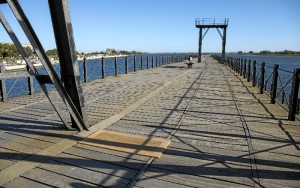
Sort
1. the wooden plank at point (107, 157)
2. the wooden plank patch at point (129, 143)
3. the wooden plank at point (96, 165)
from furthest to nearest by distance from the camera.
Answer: the wooden plank patch at point (129, 143) < the wooden plank at point (107, 157) < the wooden plank at point (96, 165)

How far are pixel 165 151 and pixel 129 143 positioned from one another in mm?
690

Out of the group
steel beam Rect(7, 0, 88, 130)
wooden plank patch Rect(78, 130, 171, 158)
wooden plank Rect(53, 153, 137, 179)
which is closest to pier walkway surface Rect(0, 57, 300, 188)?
wooden plank Rect(53, 153, 137, 179)

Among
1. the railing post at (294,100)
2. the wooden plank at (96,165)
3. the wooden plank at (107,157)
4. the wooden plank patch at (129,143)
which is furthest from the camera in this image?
the railing post at (294,100)

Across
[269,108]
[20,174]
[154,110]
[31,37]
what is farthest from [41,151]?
[269,108]

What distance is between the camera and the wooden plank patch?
4148 millimetres

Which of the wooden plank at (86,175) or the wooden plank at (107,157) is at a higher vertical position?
the wooden plank at (107,157)

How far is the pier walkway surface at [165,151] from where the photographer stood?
3266 mm

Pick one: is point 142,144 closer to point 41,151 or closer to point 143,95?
point 41,151

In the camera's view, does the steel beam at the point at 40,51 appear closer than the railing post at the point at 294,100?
Yes

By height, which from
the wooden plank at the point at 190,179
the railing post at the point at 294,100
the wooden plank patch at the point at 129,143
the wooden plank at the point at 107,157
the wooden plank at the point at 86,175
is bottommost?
the wooden plank at the point at 190,179

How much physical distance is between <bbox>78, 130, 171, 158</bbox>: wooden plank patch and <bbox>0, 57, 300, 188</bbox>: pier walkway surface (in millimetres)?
132

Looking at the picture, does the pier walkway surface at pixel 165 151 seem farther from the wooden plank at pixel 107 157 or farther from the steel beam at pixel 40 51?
the steel beam at pixel 40 51

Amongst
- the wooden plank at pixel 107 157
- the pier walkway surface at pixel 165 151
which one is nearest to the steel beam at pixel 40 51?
the pier walkway surface at pixel 165 151

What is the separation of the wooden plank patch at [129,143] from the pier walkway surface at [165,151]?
13cm
